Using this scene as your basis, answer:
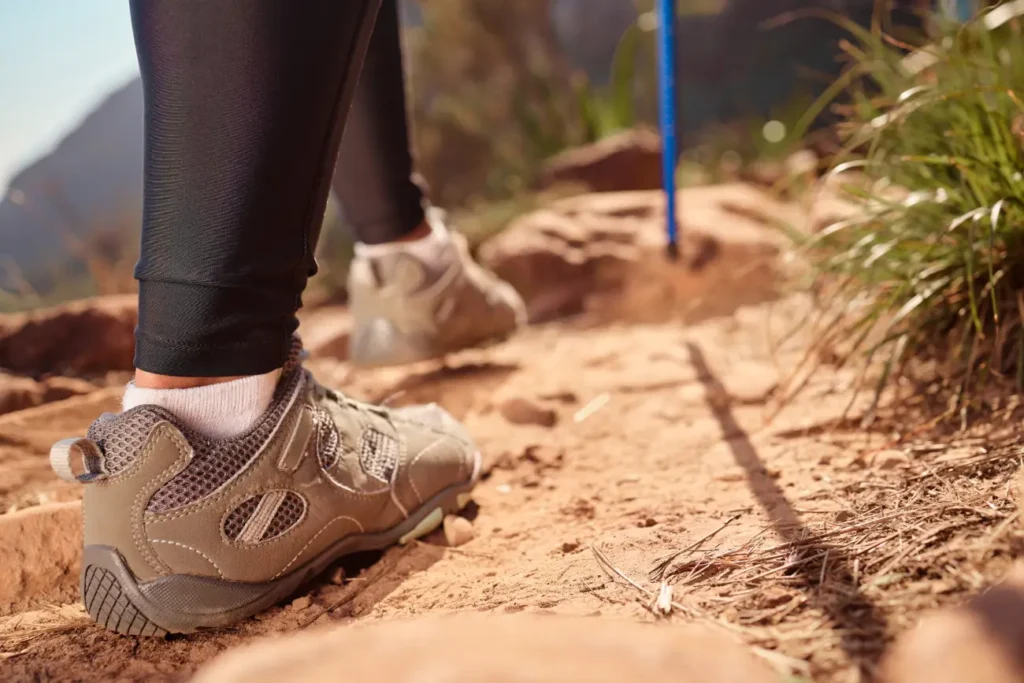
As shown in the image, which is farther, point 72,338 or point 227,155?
point 72,338

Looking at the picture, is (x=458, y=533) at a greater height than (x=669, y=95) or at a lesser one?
lesser

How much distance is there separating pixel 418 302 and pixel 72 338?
1.08 metres

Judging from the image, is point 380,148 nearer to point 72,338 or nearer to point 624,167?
point 72,338

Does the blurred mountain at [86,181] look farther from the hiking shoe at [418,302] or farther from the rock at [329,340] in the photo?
the hiking shoe at [418,302]

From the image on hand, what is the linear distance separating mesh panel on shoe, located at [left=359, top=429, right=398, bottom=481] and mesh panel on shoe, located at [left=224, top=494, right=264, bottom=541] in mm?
183

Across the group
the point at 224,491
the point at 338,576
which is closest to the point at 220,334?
the point at 224,491

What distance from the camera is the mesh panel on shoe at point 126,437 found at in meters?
0.91

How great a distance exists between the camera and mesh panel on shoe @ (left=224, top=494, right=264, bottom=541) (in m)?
0.98

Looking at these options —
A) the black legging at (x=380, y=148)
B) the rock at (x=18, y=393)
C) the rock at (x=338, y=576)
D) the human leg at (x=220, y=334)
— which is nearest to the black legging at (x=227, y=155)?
the human leg at (x=220, y=334)

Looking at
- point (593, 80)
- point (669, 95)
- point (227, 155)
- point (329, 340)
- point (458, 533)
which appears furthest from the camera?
point (593, 80)

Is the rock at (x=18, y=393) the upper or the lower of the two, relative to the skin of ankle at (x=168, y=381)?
lower

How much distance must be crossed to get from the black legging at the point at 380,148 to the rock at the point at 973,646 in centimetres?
146

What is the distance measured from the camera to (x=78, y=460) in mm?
896

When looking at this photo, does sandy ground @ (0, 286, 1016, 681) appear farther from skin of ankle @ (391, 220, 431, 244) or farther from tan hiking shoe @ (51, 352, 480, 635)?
skin of ankle @ (391, 220, 431, 244)
